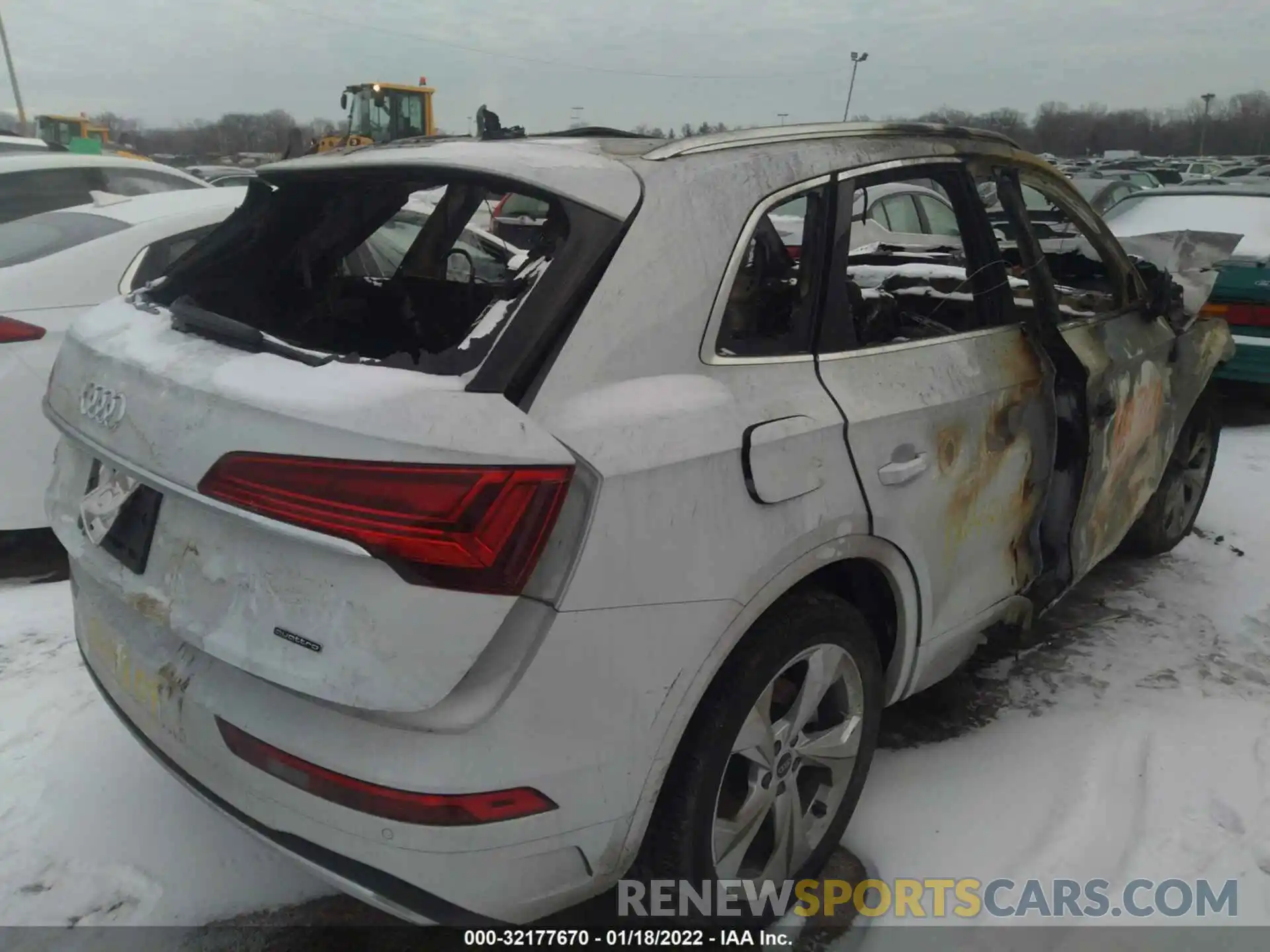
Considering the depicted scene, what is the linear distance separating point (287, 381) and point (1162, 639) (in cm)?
334

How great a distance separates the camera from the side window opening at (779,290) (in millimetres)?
2004

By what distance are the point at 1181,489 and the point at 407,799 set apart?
3971mm

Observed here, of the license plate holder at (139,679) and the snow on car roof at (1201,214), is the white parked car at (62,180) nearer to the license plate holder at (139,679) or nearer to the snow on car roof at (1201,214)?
the license plate holder at (139,679)

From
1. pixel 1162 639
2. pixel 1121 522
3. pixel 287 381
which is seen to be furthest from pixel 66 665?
pixel 1162 639

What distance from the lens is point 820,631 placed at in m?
2.10

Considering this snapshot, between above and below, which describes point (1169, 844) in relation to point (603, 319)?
below

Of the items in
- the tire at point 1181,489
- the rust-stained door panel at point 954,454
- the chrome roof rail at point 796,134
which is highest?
the chrome roof rail at point 796,134

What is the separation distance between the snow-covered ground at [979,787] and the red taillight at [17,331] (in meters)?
0.99

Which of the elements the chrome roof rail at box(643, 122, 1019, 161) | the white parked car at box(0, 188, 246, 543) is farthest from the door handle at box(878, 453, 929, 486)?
the white parked car at box(0, 188, 246, 543)

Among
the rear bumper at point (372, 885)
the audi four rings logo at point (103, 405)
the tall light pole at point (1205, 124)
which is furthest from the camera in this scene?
the tall light pole at point (1205, 124)

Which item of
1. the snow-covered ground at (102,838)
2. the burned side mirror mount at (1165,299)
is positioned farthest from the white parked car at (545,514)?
the burned side mirror mount at (1165,299)

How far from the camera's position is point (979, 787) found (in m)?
2.73

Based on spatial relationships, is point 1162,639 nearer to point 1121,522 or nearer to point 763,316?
point 1121,522

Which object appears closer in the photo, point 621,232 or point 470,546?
point 470,546
